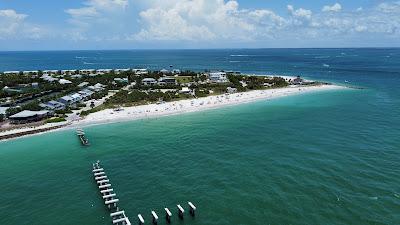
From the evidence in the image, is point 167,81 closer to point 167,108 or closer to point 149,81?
point 149,81

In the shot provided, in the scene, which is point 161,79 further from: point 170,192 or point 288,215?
point 288,215

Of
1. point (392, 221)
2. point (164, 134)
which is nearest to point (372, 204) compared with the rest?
point (392, 221)

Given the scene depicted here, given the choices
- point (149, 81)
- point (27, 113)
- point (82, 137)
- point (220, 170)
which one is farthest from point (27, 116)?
point (149, 81)

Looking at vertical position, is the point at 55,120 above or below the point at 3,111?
below

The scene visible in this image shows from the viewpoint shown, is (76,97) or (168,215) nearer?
(168,215)

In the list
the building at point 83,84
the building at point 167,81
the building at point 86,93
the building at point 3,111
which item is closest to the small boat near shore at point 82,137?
the building at point 3,111

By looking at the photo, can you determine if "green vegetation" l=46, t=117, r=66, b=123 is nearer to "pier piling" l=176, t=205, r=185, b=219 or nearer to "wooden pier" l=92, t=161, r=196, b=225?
"wooden pier" l=92, t=161, r=196, b=225

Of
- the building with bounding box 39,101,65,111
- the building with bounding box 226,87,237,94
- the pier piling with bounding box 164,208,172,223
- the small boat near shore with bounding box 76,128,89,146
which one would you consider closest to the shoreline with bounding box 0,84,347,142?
the building with bounding box 226,87,237,94

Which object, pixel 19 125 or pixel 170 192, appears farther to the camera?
pixel 19 125
